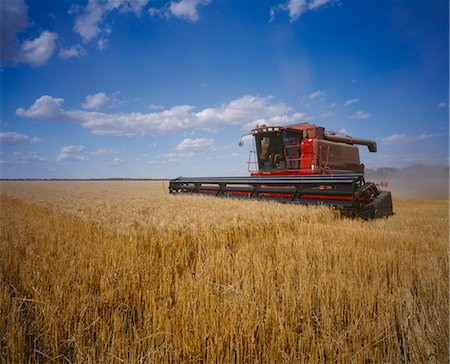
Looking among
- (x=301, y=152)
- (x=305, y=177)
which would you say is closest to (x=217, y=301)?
(x=305, y=177)

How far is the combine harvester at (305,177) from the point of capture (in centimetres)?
566

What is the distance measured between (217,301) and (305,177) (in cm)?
539

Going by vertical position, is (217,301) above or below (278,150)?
below

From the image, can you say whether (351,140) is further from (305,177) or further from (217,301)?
(217,301)

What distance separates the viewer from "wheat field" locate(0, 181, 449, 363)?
1397mm

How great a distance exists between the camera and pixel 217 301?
5.77ft

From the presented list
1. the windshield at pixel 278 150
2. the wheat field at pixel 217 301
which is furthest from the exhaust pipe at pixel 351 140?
the wheat field at pixel 217 301

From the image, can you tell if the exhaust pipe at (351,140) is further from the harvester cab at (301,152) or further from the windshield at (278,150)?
the windshield at (278,150)

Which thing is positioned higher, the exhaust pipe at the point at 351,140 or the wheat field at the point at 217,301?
the exhaust pipe at the point at 351,140

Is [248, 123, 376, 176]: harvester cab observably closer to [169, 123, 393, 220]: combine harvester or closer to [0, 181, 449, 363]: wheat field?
[169, 123, 393, 220]: combine harvester

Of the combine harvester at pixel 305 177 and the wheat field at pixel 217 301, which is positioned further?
the combine harvester at pixel 305 177

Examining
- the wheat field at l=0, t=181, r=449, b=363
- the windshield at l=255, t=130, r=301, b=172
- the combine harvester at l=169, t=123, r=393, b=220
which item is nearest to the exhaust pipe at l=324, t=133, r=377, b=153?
the combine harvester at l=169, t=123, r=393, b=220

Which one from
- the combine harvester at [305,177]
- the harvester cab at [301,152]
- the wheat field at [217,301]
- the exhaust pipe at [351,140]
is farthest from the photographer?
the exhaust pipe at [351,140]

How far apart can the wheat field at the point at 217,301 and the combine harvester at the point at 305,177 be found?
7.75 ft
